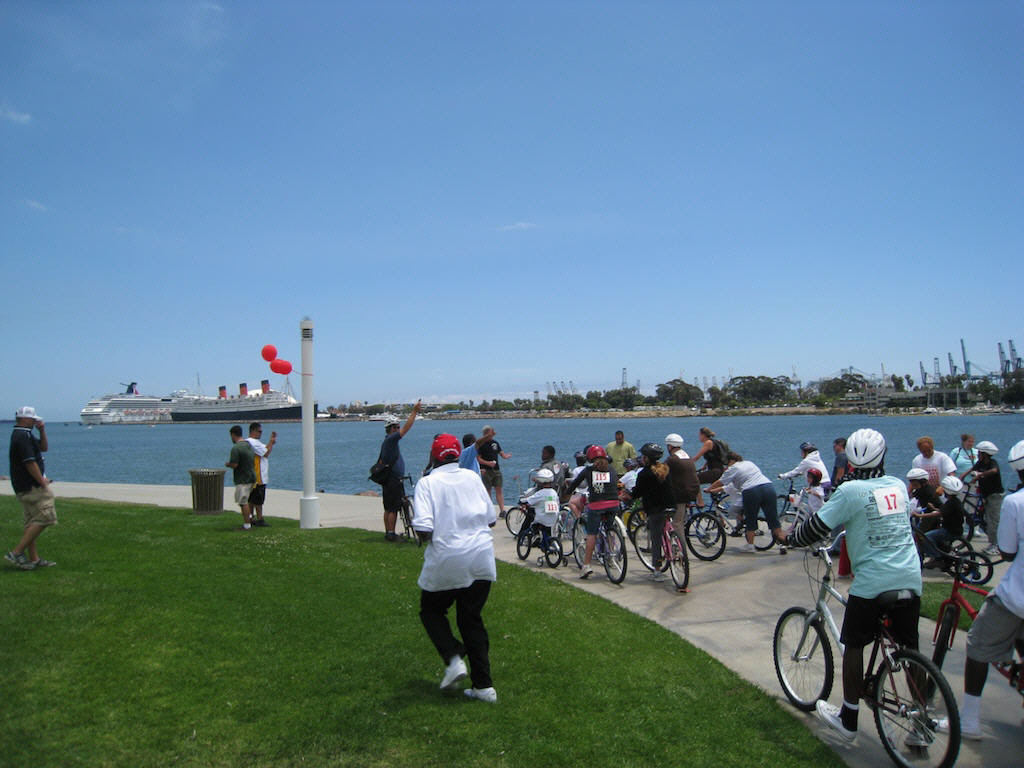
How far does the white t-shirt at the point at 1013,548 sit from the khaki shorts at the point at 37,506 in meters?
8.74

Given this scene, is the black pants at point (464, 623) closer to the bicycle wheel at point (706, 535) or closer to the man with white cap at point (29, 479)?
the man with white cap at point (29, 479)

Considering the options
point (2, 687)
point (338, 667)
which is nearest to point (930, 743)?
point (338, 667)

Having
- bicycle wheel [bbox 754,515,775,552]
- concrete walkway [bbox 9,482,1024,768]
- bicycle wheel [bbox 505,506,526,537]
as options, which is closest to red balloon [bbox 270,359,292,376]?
concrete walkway [bbox 9,482,1024,768]

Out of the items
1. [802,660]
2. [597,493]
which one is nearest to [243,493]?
[597,493]

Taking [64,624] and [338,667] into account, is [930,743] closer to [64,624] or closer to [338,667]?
[338,667]

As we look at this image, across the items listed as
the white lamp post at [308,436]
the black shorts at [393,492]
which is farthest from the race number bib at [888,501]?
the white lamp post at [308,436]

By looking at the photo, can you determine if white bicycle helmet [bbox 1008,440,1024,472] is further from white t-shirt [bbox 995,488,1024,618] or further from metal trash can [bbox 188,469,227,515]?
metal trash can [bbox 188,469,227,515]

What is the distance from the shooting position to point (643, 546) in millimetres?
11922

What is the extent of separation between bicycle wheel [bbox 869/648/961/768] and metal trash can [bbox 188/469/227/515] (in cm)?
1273

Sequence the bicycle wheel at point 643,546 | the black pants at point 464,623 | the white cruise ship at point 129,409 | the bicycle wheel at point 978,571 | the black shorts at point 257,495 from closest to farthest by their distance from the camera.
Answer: the black pants at point 464,623 → the bicycle wheel at point 978,571 → the bicycle wheel at point 643,546 → the black shorts at point 257,495 → the white cruise ship at point 129,409

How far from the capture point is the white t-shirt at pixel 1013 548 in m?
4.01

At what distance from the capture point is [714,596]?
8438mm

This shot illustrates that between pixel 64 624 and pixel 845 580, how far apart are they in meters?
8.17

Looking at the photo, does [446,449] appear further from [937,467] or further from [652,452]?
[937,467]
